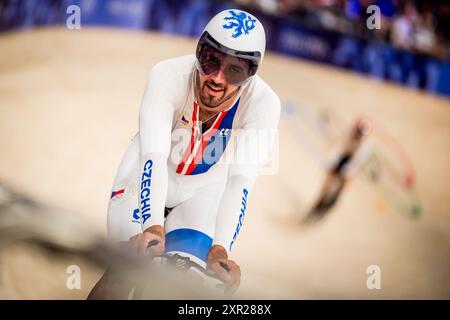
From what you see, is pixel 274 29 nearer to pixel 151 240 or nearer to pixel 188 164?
pixel 188 164

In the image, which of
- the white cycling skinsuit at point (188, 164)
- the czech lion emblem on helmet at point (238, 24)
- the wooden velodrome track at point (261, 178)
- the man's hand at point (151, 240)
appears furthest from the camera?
the wooden velodrome track at point (261, 178)

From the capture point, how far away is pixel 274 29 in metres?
6.99

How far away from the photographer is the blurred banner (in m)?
6.15

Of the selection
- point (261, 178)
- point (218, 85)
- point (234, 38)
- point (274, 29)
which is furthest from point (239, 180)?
point (274, 29)

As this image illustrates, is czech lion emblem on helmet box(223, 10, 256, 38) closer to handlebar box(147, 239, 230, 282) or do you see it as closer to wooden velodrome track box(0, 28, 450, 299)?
handlebar box(147, 239, 230, 282)

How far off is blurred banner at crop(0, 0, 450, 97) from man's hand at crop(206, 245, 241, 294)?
380 cm

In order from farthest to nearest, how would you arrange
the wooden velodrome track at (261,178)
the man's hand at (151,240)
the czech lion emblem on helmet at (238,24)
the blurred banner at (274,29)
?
the blurred banner at (274,29), the wooden velodrome track at (261,178), the czech lion emblem on helmet at (238,24), the man's hand at (151,240)

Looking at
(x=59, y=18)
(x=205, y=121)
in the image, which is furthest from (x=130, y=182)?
(x=59, y=18)

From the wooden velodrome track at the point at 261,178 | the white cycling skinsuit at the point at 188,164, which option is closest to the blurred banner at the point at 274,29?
the wooden velodrome track at the point at 261,178

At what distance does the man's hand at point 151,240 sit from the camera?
2.17 m

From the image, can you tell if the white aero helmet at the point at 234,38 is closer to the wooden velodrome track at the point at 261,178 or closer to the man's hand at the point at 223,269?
the man's hand at the point at 223,269

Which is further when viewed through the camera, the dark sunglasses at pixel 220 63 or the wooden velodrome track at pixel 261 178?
the wooden velodrome track at pixel 261 178

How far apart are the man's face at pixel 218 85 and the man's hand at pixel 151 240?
0.61 m
